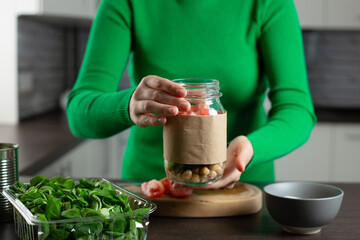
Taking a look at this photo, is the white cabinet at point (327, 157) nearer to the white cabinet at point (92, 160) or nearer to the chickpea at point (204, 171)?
the white cabinet at point (92, 160)

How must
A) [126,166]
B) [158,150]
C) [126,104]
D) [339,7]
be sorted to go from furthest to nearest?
[339,7] < [126,166] < [158,150] < [126,104]

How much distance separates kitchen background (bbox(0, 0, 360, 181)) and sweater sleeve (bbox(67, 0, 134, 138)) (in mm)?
568

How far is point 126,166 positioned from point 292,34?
663mm

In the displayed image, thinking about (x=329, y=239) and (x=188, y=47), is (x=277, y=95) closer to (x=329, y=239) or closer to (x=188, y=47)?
(x=188, y=47)

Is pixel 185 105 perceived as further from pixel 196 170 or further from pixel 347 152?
pixel 347 152

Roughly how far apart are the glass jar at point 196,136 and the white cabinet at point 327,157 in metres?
2.39

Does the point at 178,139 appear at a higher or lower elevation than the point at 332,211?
higher

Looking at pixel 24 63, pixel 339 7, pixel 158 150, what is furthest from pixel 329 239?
pixel 339 7

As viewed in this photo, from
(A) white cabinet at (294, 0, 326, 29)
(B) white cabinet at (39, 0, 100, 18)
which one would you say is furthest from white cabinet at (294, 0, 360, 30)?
(B) white cabinet at (39, 0, 100, 18)

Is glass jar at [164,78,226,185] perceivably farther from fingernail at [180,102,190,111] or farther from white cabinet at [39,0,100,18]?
white cabinet at [39,0,100,18]

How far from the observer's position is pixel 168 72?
1.33 meters

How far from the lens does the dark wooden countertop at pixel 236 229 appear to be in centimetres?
87

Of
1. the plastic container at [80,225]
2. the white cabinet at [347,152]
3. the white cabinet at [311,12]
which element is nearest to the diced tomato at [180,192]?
the plastic container at [80,225]

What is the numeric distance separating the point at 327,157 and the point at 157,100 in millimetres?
2534
